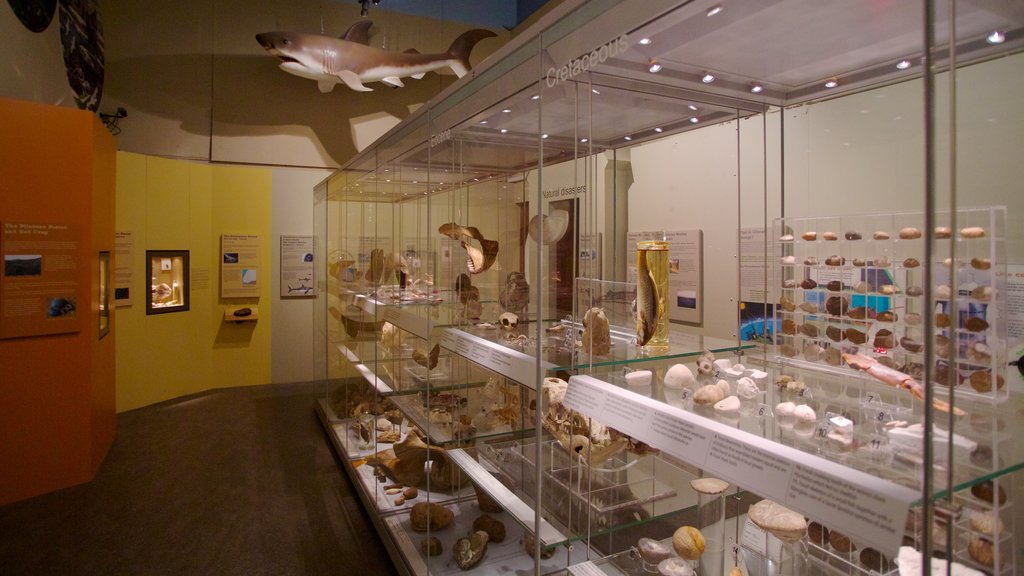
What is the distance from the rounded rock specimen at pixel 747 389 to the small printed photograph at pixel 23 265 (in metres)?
4.18

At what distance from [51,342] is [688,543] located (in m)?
4.08

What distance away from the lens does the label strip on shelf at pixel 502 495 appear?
154 centimetres

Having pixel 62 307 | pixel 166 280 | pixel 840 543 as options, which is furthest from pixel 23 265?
pixel 840 543

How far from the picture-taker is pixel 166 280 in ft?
19.8

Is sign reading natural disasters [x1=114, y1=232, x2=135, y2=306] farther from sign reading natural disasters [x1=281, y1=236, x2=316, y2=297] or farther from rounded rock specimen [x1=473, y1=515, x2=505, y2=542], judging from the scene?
rounded rock specimen [x1=473, y1=515, x2=505, y2=542]

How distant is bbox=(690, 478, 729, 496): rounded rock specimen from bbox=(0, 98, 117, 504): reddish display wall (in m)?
4.03

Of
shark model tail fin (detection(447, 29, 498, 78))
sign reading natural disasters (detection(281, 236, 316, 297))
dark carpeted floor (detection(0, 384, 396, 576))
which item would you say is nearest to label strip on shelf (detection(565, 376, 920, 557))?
dark carpeted floor (detection(0, 384, 396, 576))

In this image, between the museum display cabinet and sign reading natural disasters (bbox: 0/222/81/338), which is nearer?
the museum display cabinet

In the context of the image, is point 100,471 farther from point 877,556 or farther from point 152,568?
point 877,556

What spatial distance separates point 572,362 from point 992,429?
2.65 feet

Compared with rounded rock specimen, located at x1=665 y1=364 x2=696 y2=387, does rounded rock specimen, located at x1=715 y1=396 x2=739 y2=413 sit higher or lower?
lower

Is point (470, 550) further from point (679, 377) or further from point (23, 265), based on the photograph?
point (23, 265)

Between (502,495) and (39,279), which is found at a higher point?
(39,279)

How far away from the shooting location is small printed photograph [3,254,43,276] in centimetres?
347
